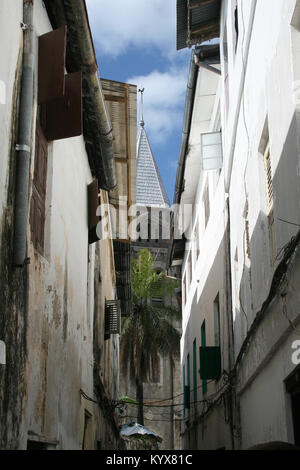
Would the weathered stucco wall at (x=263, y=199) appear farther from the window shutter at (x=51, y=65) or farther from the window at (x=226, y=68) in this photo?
the window shutter at (x=51, y=65)

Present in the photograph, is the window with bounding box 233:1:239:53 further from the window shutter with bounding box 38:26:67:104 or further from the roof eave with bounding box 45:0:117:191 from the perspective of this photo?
the window shutter with bounding box 38:26:67:104

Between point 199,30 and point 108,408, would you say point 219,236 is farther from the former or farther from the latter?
point 108,408

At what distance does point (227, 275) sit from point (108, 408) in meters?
5.99

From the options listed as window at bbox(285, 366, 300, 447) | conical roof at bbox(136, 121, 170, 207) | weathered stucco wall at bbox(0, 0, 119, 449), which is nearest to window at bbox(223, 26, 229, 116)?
weathered stucco wall at bbox(0, 0, 119, 449)

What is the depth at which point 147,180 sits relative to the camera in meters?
55.7

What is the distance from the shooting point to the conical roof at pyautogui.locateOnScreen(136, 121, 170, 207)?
53.9 metres

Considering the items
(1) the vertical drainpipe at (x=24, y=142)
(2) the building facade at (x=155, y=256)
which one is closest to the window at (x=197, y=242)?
(1) the vertical drainpipe at (x=24, y=142)

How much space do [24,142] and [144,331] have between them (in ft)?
101

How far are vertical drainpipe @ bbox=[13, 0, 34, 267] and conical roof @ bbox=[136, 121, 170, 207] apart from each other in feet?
150

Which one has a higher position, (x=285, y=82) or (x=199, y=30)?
(x=199, y=30)

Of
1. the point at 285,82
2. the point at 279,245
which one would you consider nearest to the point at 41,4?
the point at 285,82

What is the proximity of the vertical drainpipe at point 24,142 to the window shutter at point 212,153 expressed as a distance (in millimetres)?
7849

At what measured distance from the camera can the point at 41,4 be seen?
7.96m

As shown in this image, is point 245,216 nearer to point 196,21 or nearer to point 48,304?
point 48,304
